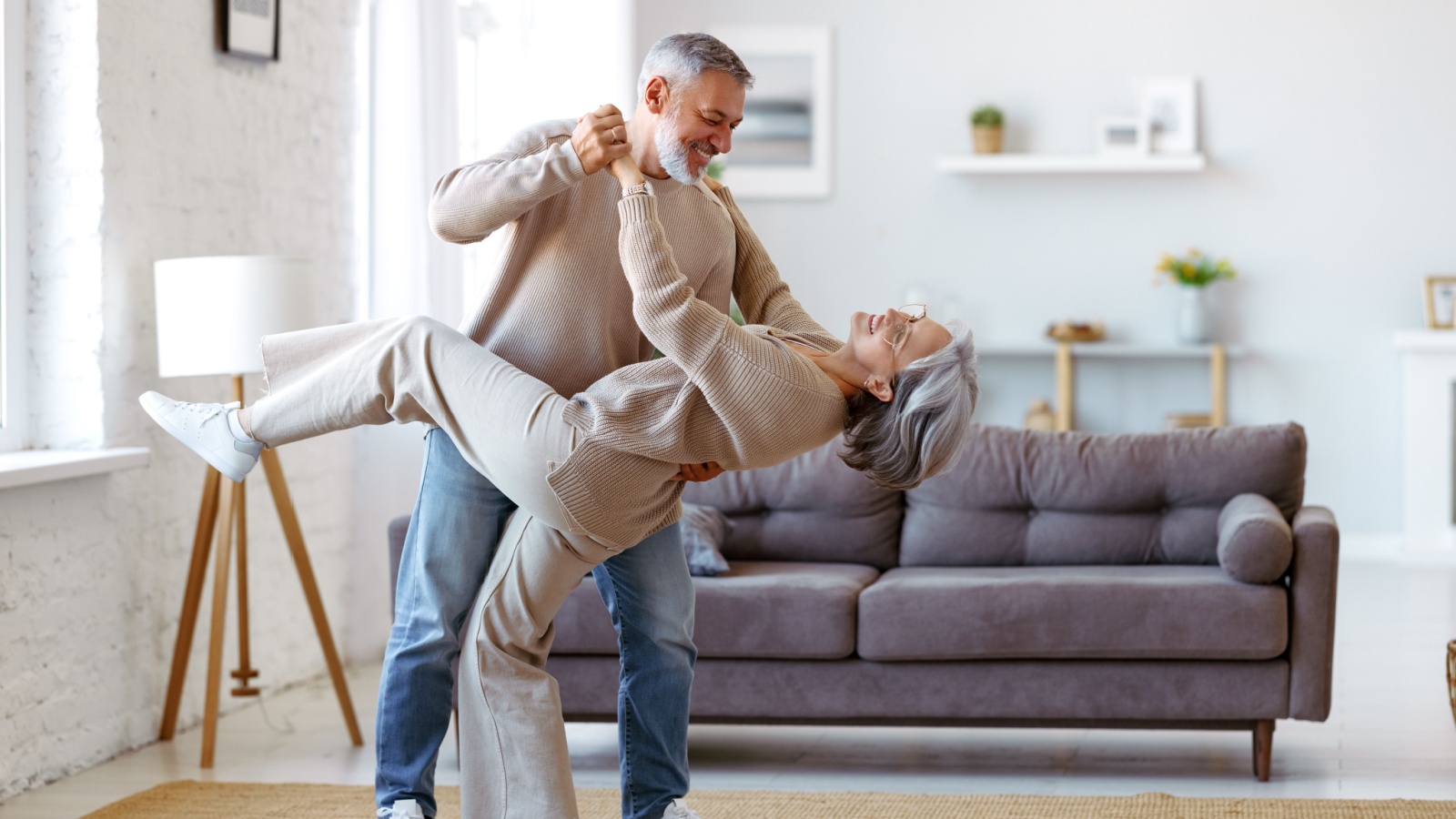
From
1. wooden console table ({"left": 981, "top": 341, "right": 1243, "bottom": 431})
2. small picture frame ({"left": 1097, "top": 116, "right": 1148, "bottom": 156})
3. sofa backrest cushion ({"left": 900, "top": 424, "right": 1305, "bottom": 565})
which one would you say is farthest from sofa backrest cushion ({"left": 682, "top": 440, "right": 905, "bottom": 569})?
small picture frame ({"left": 1097, "top": 116, "right": 1148, "bottom": 156})

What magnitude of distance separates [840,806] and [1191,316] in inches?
184

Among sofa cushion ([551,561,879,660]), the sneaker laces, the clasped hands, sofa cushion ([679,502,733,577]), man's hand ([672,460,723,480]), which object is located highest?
the clasped hands

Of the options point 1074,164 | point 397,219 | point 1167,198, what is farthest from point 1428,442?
point 397,219

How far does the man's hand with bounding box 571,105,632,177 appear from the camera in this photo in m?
2.08

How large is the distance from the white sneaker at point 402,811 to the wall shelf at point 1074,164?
5655 millimetres

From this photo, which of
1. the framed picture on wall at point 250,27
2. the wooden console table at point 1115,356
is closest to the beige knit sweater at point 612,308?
the framed picture on wall at point 250,27

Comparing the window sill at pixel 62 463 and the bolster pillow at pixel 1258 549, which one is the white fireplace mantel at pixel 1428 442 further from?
the window sill at pixel 62 463

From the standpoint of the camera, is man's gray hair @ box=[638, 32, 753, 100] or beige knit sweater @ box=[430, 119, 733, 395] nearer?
man's gray hair @ box=[638, 32, 753, 100]

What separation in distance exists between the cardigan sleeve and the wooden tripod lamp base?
5.44 ft

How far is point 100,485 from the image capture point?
3.75m

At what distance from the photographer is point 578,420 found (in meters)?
2.14

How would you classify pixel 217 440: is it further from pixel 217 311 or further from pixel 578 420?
pixel 217 311

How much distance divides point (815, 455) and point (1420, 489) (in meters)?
4.29

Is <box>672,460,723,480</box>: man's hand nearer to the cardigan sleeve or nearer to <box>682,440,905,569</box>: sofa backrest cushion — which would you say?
the cardigan sleeve
